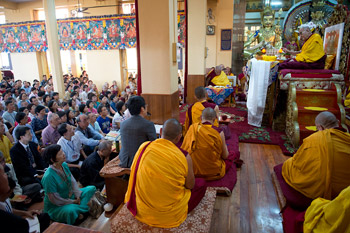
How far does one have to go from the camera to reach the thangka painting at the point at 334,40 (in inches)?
199

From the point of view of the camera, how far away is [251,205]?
286 centimetres

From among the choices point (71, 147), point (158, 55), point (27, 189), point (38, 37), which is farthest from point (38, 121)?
point (38, 37)

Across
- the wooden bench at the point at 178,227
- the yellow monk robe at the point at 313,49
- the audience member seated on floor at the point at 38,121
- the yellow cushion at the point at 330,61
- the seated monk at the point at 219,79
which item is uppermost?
the yellow monk robe at the point at 313,49

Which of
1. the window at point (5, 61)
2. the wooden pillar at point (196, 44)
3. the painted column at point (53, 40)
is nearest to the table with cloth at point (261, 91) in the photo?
the wooden pillar at point (196, 44)

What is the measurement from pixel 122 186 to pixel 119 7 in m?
11.2

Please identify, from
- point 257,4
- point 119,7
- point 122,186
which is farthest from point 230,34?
point 122,186

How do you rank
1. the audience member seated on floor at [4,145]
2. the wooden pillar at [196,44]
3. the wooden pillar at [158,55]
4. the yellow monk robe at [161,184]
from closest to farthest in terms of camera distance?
the yellow monk robe at [161,184]
the audience member seated on floor at [4,145]
the wooden pillar at [158,55]
the wooden pillar at [196,44]

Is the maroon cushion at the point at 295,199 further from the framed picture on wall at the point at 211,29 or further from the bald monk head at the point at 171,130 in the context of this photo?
the framed picture on wall at the point at 211,29

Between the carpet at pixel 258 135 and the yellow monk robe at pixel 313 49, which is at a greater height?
the yellow monk robe at pixel 313 49

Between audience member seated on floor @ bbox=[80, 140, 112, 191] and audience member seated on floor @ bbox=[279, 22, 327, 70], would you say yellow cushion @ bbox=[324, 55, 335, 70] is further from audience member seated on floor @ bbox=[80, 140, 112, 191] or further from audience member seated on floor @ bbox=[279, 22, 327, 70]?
audience member seated on floor @ bbox=[80, 140, 112, 191]

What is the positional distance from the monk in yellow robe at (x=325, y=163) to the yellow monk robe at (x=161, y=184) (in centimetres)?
148

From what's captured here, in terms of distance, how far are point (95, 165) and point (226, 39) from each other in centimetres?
888

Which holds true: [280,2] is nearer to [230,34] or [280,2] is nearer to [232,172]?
[230,34]

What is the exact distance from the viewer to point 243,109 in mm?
7340
